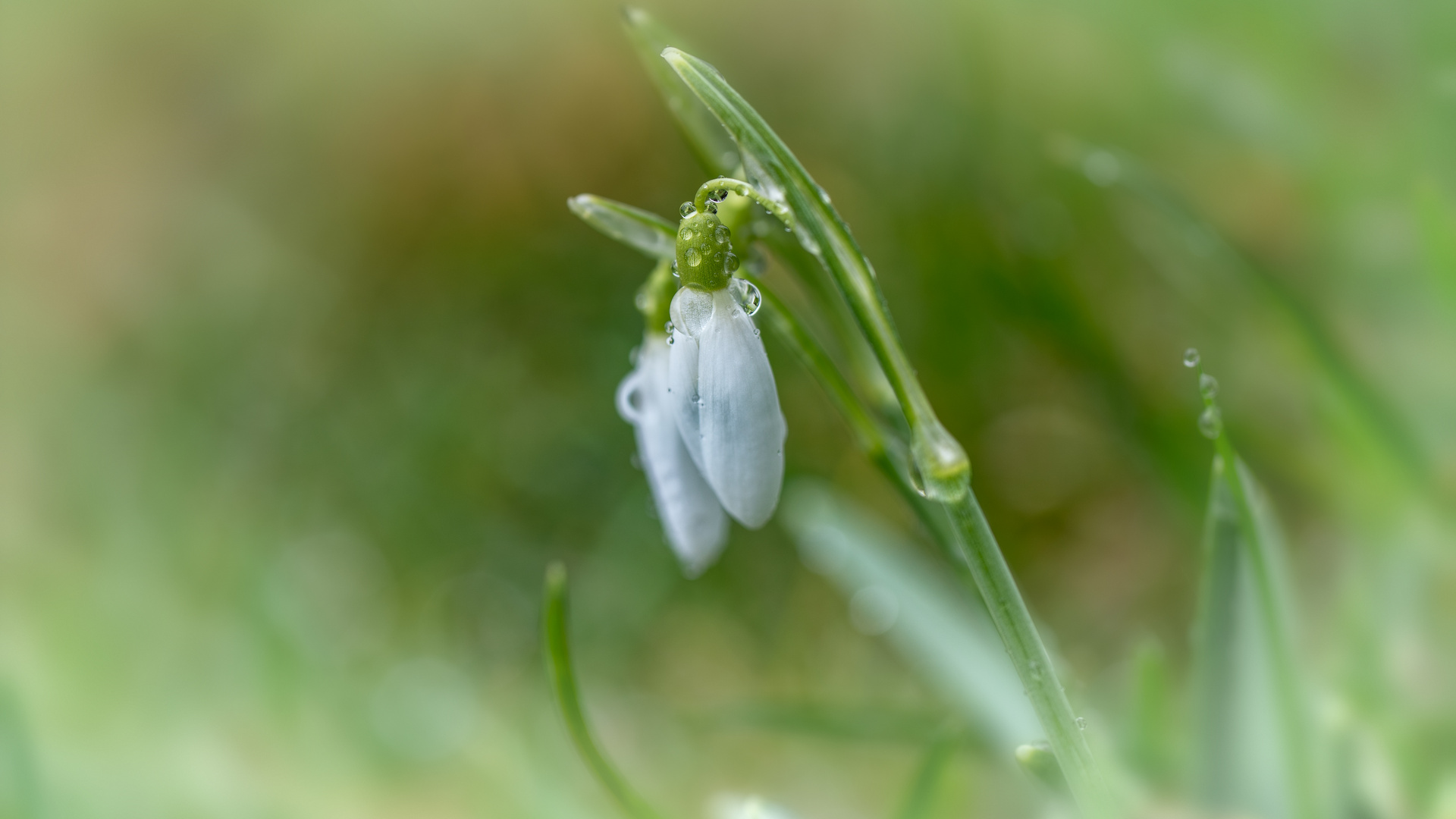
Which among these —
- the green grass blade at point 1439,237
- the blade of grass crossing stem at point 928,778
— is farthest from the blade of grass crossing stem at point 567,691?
the green grass blade at point 1439,237

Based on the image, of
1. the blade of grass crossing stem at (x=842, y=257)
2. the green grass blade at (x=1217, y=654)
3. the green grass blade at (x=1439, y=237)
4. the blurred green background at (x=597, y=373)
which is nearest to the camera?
the blade of grass crossing stem at (x=842, y=257)

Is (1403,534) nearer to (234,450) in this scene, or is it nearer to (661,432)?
(661,432)

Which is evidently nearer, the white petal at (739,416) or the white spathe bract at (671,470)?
the white petal at (739,416)

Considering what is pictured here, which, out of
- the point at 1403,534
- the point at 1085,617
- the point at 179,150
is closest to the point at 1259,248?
the point at 1085,617

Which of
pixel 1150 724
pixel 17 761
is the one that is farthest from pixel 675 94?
pixel 17 761

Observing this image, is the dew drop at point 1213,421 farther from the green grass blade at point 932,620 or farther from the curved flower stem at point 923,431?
the green grass blade at point 932,620

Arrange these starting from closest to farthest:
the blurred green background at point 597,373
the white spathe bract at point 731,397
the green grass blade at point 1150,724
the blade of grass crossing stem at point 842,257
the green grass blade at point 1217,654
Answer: the blade of grass crossing stem at point 842,257 → the white spathe bract at point 731,397 → the green grass blade at point 1217,654 → the green grass blade at point 1150,724 → the blurred green background at point 597,373

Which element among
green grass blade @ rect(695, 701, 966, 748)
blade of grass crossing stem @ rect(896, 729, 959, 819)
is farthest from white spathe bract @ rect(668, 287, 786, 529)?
green grass blade @ rect(695, 701, 966, 748)
